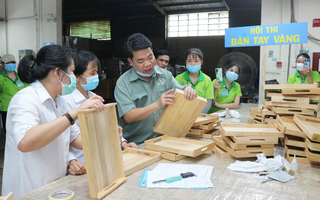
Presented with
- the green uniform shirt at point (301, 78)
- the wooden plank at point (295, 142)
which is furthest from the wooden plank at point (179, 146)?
the green uniform shirt at point (301, 78)

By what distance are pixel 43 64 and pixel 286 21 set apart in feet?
17.6

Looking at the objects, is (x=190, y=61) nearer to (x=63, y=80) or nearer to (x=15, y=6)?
(x=63, y=80)

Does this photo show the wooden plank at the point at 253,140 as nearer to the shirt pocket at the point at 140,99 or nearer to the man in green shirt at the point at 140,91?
the man in green shirt at the point at 140,91

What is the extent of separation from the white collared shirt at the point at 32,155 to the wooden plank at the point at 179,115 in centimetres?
81

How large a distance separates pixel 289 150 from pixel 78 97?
1.63 meters

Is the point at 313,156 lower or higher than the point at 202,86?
lower

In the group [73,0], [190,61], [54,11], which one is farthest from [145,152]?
[73,0]

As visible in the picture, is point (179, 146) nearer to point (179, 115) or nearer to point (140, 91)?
point (179, 115)

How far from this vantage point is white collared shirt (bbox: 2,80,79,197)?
1342 mm

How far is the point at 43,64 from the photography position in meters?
1.42

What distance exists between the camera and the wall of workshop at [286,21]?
516 centimetres

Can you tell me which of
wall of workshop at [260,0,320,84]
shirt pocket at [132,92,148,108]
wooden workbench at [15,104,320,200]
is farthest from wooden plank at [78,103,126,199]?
wall of workshop at [260,0,320,84]

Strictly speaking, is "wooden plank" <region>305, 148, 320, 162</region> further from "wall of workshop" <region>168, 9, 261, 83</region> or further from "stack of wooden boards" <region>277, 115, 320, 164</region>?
"wall of workshop" <region>168, 9, 261, 83</region>

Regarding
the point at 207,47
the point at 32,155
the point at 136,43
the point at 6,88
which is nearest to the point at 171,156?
the point at 32,155
